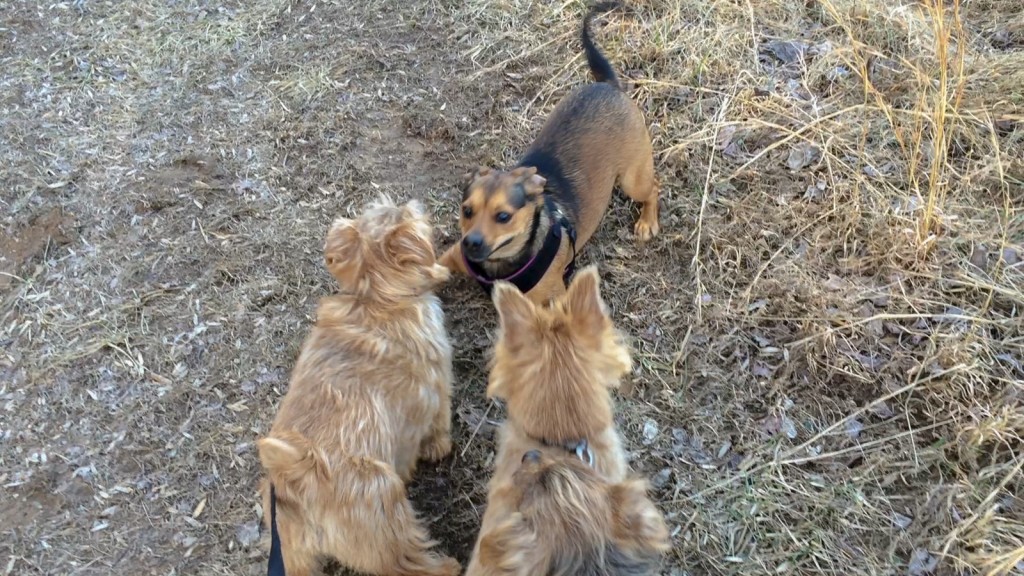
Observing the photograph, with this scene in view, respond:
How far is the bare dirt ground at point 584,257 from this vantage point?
3373mm

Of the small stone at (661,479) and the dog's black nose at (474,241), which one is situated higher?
the dog's black nose at (474,241)

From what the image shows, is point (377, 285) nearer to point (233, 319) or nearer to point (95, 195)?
point (233, 319)

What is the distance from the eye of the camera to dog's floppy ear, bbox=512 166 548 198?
3.65 metres

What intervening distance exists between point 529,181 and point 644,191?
1.07 metres

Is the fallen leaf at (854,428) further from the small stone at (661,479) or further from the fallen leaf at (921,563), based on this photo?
the small stone at (661,479)

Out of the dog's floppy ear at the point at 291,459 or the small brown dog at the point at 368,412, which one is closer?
the dog's floppy ear at the point at 291,459

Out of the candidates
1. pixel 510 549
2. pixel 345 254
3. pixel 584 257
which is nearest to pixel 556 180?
pixel 584 257

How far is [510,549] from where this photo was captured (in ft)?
6.42

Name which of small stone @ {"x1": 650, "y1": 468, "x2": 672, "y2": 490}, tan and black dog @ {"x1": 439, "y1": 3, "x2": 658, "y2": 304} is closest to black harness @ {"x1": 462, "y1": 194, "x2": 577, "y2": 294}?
tan and black dog @ {"x1": 439, "y1": 3, "x2": 658, "y2": 304}

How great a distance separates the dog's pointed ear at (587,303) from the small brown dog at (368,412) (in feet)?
3.41

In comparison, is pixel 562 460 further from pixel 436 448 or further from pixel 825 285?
pixel 825 285

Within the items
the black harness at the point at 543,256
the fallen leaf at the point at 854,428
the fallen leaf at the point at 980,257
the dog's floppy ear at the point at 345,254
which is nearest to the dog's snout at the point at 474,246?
the black harness at the point at 543,256

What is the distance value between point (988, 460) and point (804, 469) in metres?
0.91

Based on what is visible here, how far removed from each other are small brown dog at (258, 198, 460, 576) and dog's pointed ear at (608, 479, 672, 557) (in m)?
1.19
